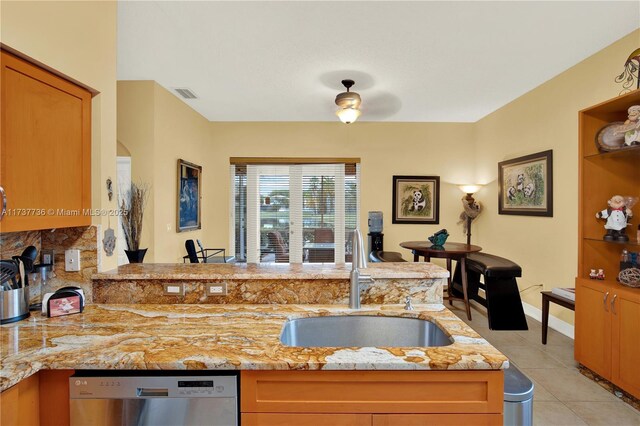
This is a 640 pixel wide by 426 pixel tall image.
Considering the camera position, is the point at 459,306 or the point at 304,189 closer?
the point at 459,306

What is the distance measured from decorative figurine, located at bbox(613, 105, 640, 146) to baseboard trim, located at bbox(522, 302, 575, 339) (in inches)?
76.7

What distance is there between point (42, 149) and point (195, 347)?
43.2 inches

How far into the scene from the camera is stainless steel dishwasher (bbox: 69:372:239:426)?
105cm

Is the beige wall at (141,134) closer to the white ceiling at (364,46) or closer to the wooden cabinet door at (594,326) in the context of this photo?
the white ceiling at (364,46)

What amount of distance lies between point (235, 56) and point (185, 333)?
260 cm

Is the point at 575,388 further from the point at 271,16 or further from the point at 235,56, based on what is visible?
the point at 235,56

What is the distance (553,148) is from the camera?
3.47m

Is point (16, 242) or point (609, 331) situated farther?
point (609, 331)

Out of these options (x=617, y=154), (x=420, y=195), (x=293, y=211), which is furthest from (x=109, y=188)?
(x=420, y=195)

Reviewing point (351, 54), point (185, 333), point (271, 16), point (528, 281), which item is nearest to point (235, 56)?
point (271, 16)

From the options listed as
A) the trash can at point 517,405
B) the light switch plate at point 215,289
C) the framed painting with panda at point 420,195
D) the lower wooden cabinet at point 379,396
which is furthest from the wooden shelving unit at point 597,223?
the framed painting with panda at point 420,195

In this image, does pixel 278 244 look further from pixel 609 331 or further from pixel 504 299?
pixel 609 331

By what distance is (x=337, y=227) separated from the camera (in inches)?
210

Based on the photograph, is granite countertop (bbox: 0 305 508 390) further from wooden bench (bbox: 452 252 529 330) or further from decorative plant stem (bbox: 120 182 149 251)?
wooden bench (bbox: 452 252 529 330)
